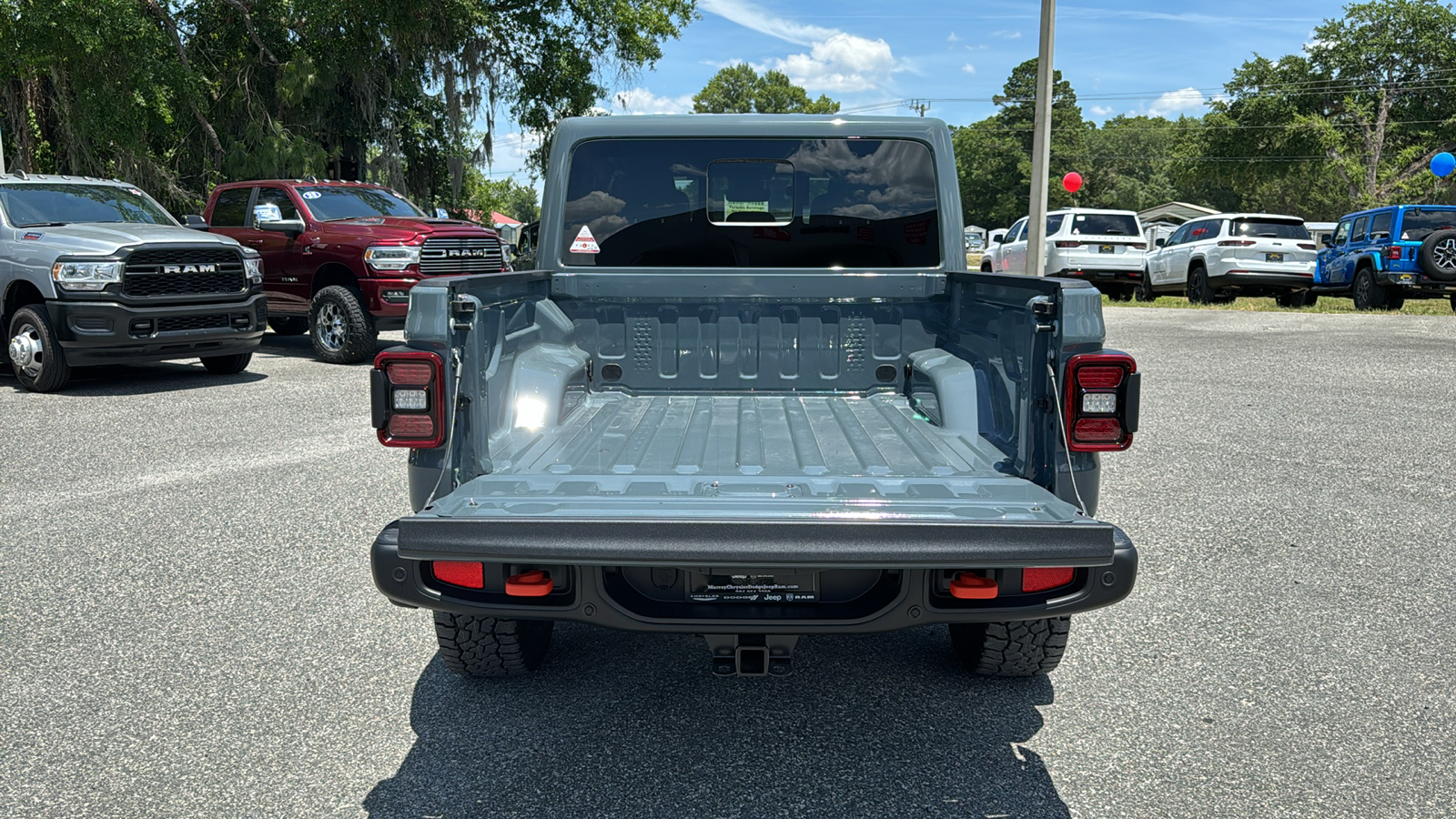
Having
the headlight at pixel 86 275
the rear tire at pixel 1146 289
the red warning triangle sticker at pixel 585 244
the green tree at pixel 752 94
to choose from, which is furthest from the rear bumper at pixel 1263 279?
the green tree at pixel 752 94

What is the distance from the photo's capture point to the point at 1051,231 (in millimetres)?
21391

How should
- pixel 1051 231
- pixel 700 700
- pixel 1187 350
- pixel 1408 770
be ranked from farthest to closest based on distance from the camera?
pixel 1051 231 → pixel 1187 350 → pixel 700 700 → pixel 1408 770

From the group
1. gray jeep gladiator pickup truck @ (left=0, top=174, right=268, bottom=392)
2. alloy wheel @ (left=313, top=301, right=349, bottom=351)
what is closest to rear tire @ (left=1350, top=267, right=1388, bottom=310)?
alloy wheel @ (left=313, top=301, right=349, bottom=351)

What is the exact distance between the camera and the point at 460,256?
39.4ft

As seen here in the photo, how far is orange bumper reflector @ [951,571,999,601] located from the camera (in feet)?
9.21

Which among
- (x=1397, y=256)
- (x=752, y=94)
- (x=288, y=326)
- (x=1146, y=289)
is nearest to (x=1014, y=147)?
(x=752, y=94)

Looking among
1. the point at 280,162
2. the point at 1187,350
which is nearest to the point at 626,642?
the point at 1187,350

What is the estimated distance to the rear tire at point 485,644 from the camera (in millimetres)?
3549

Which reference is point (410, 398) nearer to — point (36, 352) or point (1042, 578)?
point (1042, 578)

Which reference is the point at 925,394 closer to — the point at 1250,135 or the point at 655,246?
the point at 655,246

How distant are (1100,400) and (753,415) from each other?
4.86 feet

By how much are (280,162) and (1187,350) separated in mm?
15093

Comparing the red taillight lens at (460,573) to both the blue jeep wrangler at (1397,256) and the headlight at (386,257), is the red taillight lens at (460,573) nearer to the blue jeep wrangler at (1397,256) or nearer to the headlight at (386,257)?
the headlight at (386,257)

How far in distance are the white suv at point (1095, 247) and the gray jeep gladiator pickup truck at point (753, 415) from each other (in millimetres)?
16375
